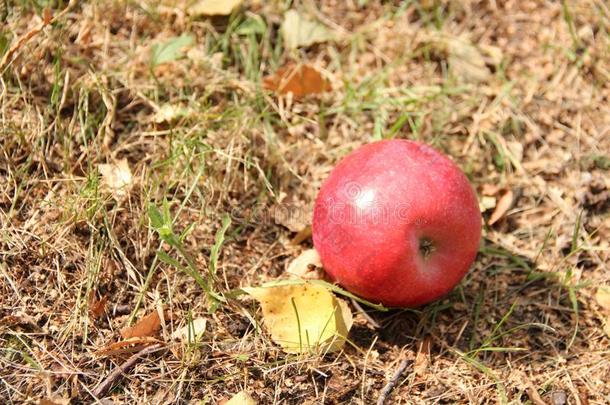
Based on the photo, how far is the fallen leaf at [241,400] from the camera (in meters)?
2.35

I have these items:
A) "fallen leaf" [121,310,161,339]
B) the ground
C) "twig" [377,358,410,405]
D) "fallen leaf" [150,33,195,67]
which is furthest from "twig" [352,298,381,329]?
"fallen leaf" [150,33,195,67]

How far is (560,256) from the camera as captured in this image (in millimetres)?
3021

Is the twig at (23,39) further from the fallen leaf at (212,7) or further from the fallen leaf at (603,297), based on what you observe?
the fallen leaf at (603,297)

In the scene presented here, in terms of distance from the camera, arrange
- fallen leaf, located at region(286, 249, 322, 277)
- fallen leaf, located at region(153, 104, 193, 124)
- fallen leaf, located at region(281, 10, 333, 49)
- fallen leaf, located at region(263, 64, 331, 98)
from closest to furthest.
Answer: fallen leaf, located at region(286, 249, 322, 277)
fallen leaf, located at region(153, 104, 193, 124)
fallen leaf, located at region(263, 64, 331, 98)
fallen leaf, located at region(281, 10, 333, 49)

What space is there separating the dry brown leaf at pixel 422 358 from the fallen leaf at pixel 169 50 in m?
1.55

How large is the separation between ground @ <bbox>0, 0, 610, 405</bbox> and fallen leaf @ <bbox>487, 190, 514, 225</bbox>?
10 mm

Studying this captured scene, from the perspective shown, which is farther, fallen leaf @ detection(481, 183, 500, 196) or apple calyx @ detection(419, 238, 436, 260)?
fallen leaf @ detection(481, 183, 500, 196)

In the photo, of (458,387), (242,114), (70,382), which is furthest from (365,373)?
(242,114)

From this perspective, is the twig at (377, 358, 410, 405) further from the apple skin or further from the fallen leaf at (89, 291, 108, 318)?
the fallen leaf at (89, 291, 108, 318)

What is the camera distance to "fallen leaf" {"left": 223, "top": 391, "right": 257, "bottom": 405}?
92.4 inches

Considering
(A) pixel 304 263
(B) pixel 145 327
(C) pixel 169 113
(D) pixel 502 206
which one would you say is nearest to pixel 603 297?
(D) pixel 502 206

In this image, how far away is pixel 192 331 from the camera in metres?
2.53

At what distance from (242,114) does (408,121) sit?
0.76m

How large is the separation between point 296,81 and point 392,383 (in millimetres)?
1406
